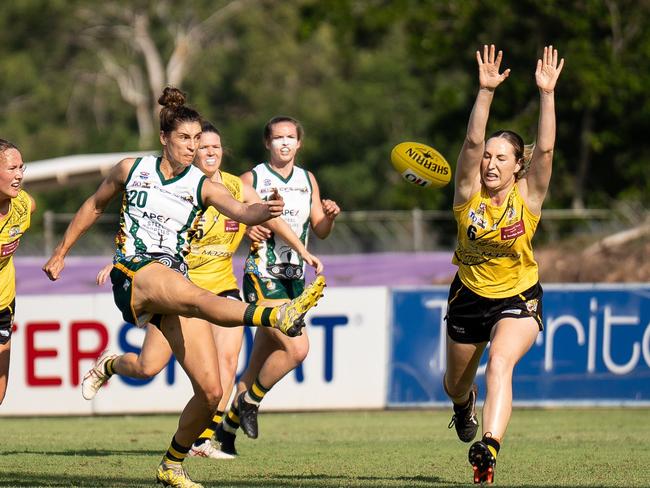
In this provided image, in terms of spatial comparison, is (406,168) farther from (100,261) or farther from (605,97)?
(605,97)

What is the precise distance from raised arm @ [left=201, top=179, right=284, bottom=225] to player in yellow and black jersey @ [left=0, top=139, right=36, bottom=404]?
47.8 inches

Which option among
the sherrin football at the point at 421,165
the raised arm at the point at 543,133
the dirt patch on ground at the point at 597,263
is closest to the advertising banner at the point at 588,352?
the dirt patch on ground at the point at 597,263

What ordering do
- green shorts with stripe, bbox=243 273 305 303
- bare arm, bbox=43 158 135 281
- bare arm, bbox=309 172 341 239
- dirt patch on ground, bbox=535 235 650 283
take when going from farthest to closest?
dirt patch on ground, bbox=535 235 650 283
green shorts with stripe, bbox=243 273 305 303
bare arm, bbox=309 172 341 239
bare arm, bbox=43 158 135 281

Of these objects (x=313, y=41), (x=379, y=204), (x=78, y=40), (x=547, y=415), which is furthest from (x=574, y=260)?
(x=78, y=40)

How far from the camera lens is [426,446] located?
10.2 metres

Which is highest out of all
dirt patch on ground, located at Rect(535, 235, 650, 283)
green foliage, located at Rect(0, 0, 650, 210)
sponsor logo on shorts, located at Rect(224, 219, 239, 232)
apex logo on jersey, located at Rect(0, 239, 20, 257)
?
green foliage, located at Rect(0, 0, 650, 210)

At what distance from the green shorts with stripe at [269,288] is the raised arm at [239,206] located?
2388mm

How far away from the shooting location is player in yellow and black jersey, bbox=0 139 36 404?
7980mm

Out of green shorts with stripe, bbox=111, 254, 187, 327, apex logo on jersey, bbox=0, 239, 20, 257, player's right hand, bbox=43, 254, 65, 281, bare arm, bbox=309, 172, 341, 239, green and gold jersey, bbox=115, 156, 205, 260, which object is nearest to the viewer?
green shorts with stripe, bbox=111, 254, 187, 327

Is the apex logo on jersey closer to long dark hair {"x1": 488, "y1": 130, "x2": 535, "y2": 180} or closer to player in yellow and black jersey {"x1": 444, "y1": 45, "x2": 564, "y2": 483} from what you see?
player in yellow and black jersey {"x1": 444, "y1": 45, "x2": 564, "y2": 483}

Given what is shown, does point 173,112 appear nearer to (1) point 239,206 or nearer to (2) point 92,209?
(1) point 239,206

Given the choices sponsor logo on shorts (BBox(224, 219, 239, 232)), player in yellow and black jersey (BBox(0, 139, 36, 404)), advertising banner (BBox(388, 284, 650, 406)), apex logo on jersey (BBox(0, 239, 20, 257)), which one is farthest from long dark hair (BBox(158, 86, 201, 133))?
advertising banner (BBox(388, 284, 650, 406))

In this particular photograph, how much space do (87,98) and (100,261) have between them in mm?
36153

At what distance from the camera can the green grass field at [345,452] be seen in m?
8.02
